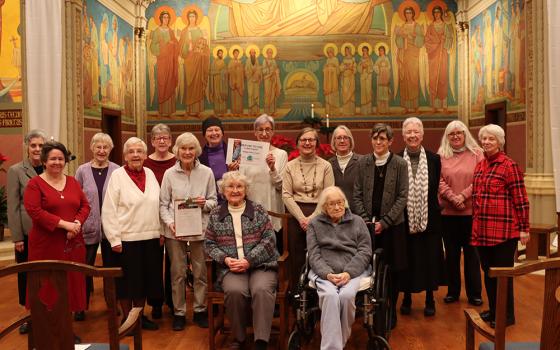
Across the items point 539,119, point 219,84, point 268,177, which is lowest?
point 268,177

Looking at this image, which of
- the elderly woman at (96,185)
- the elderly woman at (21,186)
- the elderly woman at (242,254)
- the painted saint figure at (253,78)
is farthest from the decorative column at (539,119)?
the elderly woman at (21,186)

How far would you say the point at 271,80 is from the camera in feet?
44.5

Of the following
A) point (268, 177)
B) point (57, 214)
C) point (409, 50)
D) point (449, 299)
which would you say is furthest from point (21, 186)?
point (409, 50)

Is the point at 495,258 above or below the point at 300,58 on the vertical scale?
below

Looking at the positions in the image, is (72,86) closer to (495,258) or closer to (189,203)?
(189,203)

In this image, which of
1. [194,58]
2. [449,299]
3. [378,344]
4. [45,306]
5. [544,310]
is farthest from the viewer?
[194,58]

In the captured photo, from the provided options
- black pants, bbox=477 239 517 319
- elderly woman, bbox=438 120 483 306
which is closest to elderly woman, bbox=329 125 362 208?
elderly woman, bbox=438 120 483 306

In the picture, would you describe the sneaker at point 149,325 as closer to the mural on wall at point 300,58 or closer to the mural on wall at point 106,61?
the mural on wall at point 106,61

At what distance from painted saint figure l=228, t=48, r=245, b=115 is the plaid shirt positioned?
29.7ft

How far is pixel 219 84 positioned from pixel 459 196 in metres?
8.81

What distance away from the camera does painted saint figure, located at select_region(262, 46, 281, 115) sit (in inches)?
533

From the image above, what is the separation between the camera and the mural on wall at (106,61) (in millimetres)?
10602

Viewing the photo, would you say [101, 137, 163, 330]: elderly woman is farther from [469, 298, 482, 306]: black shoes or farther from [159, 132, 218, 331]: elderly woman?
[469, 298, 482, 306]: black shoes

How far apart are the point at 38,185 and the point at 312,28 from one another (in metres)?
9.89
